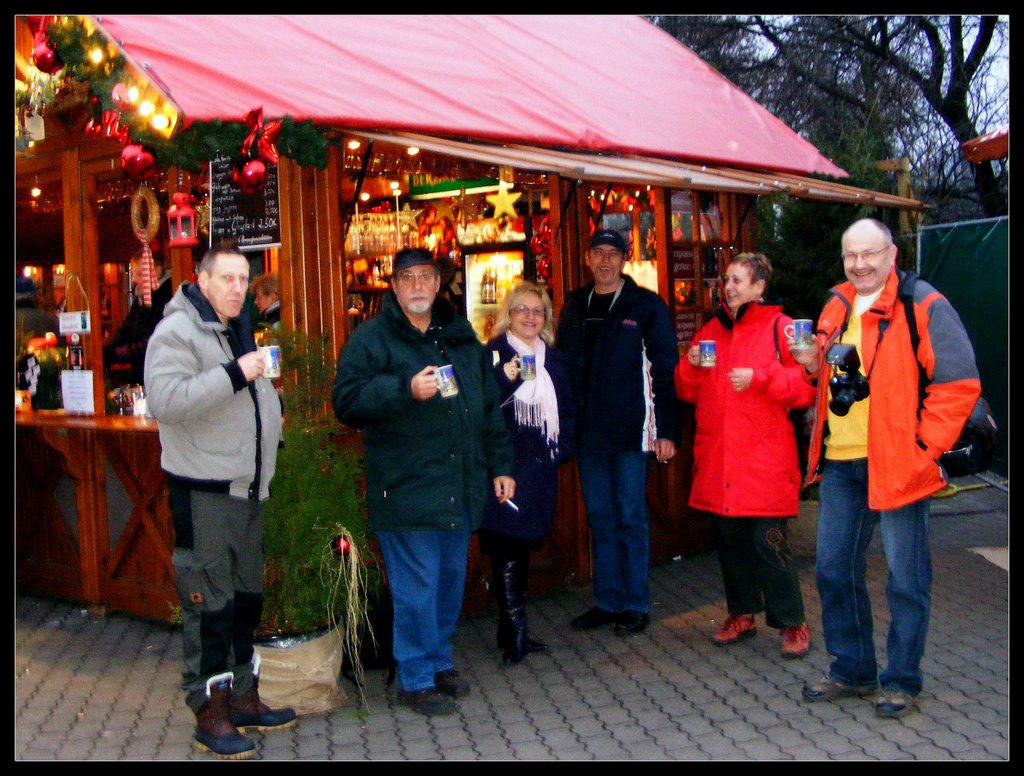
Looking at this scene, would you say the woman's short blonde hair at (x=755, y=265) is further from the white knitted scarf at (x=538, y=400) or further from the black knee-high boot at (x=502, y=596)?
the black knee-high boot at (x=502, y=596)

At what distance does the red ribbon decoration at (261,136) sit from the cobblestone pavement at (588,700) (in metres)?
2.52

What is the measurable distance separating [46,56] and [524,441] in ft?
10.0

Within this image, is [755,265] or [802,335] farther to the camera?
[755,265]

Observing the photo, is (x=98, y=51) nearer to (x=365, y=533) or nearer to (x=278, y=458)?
(x=278, y=458)

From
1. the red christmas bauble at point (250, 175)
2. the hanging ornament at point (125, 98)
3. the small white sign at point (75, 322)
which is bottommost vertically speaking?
the small white sign at point (75, 322)

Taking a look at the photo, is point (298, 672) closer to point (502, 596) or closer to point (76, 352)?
point (502, 596)

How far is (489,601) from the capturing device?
6.78m

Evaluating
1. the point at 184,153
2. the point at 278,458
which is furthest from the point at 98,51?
the point at 278,458

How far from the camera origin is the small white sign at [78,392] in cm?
723

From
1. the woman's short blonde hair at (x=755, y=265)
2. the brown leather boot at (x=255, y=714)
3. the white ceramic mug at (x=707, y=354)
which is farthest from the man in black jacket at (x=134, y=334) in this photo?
the woman's short blonde hair at (x=755, y=265)

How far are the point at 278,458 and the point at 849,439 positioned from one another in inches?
96.8

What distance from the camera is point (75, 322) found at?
7.22 meters

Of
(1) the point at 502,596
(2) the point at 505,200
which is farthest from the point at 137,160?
(2) the point at 505,200

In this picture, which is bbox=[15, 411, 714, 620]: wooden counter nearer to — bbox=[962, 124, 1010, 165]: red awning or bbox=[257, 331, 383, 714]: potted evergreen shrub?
bbox=[257, 331, 383, 714]: potted evergreen shrub
